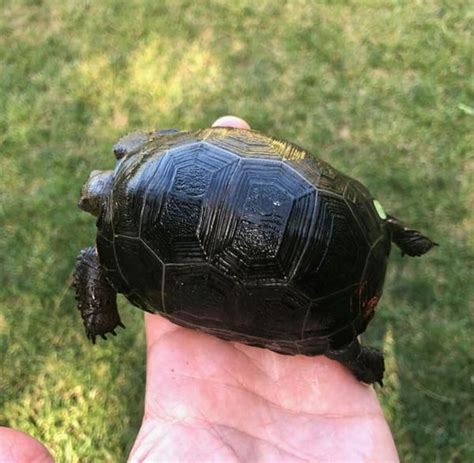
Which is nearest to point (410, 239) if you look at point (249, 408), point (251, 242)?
point (251, 242)

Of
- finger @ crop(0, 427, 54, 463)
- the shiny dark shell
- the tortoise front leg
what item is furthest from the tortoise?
finger @ crop(0, 427, 54, 463)

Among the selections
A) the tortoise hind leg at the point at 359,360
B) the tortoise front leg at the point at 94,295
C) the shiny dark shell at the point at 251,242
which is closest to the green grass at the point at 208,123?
the tortoise front leg at the point at 94,295

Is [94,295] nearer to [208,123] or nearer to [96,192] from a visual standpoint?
[96,192]

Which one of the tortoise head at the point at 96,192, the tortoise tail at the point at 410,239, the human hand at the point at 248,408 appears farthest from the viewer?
the tortoise tail at the point at 410,239

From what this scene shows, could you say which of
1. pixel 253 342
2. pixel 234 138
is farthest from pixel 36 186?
pixel 253 342

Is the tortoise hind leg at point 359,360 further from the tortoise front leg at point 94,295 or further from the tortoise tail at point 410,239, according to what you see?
the tortoise front leg at point 94,295

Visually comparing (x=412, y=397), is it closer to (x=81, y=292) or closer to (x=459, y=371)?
(x=459, y=371)

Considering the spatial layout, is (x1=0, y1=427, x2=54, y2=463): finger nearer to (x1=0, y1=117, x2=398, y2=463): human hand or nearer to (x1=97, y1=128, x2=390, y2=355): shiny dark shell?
(x1=0, y1=117, x2=398, y2=463): human hand
